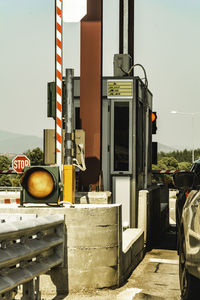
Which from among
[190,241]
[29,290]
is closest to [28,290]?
[29,290]

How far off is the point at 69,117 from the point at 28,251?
3.07m

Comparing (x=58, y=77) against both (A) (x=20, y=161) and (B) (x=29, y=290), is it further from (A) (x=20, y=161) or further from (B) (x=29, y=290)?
(A) (x=20, y=161)

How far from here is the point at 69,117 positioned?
898 cm

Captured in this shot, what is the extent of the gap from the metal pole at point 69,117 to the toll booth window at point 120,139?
5650mm

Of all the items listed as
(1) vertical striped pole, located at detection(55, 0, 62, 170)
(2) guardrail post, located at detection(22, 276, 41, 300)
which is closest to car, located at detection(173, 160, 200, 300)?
(2) guardrail post, located at detection(22, 276, 41, 300)

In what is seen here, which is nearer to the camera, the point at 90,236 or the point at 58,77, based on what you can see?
the point at 90,236

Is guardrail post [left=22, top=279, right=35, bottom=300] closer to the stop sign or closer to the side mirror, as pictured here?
the side mirror

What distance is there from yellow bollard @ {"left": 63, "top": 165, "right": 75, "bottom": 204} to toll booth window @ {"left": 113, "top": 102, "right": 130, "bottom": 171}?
5.96 meters

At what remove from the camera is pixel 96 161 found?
12203 mm

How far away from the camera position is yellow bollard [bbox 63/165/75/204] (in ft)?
27.9

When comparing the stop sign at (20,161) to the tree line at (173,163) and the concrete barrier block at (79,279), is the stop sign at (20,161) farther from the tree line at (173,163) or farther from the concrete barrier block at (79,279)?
the concrete barrier block at (79,279)

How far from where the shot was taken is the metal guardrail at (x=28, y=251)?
570 centimetres

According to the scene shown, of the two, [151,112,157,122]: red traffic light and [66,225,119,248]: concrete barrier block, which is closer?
[66,225,119,248]: concrete barrier block

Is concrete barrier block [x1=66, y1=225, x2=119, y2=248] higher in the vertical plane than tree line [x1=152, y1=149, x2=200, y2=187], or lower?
lower
